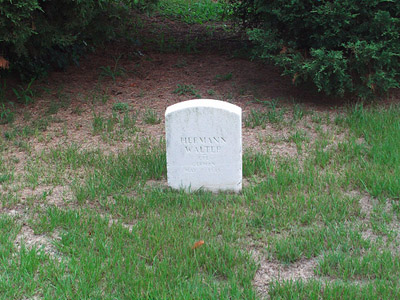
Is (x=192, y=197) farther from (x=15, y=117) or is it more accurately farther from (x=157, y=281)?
(x=15, y=117)

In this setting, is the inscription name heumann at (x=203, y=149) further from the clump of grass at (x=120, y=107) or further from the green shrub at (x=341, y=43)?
the clump of grass at (x=120, y=107)

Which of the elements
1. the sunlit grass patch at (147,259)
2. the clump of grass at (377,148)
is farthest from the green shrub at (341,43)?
the sunlit grass patch at (147,259)

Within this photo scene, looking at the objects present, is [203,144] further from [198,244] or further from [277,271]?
[277,271]

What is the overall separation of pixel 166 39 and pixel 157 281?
6.27 m

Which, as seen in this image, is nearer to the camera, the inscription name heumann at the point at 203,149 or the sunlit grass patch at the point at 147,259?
the sunlit grass patch at the point at 147,259

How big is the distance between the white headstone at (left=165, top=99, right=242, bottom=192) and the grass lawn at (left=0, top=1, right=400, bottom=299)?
0.48ft

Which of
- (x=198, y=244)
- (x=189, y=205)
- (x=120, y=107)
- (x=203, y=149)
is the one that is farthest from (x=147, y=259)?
(x=120, y=107)

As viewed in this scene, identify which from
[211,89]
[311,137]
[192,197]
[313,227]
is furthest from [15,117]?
[313,227]

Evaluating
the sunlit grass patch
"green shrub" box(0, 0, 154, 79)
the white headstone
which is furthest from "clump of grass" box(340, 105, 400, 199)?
"green shrub" box(0, 0, 154, 79)

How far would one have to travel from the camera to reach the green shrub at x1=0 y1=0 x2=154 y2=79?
569 centimetres

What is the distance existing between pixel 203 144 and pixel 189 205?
548 mm

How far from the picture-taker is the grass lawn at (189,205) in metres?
3.44

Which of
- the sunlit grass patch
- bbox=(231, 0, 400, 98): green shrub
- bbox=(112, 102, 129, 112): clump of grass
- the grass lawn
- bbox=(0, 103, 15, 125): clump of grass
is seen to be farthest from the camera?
bbox=(112, 102, 129, 112): clump of grass

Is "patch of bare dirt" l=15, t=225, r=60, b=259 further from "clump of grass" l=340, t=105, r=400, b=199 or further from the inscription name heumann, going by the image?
"clump of grass" l=340, t=105, r=400, b=199
